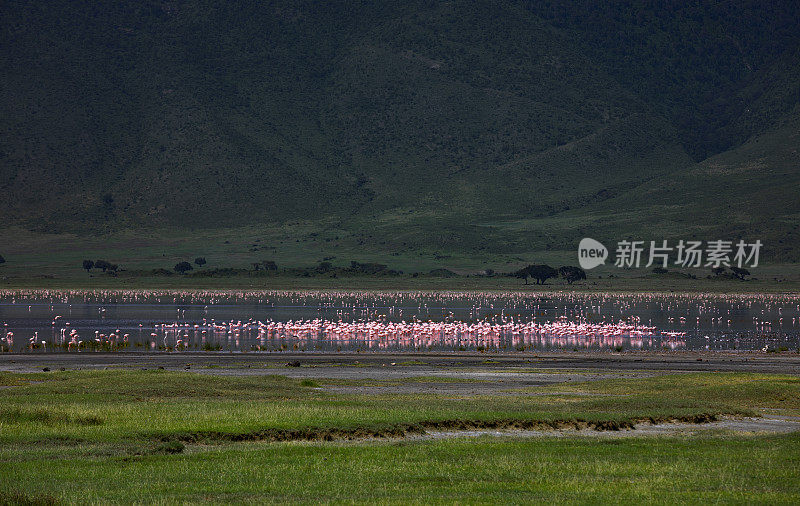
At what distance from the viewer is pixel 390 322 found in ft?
259

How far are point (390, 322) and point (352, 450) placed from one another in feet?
184

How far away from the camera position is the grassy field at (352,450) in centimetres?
1814

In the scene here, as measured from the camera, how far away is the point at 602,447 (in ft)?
78.6

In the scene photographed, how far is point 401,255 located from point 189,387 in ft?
518

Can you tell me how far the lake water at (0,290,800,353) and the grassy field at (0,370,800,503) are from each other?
28859 mm

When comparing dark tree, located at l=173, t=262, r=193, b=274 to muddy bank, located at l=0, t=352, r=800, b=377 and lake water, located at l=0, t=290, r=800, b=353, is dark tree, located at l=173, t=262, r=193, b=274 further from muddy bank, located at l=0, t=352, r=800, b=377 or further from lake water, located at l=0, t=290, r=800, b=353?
muddy bank, located at l=0, t=352, r=800, b=377

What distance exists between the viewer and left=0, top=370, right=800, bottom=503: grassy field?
18141mm

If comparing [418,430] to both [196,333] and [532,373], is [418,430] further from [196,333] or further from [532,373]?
[196,333]

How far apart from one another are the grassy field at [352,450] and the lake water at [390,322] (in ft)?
94.7

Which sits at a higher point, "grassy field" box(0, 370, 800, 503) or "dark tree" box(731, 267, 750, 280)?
"dark tree" box(731, 267, 750, 280)

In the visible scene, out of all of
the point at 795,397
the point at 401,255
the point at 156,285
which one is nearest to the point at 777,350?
the point at 795,397

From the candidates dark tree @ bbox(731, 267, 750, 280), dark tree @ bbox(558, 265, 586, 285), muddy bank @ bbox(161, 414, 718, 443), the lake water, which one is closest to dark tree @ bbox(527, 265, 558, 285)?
dark tree @ bbox(558, 265, 586, 285)

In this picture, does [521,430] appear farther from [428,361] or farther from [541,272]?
[541,272]

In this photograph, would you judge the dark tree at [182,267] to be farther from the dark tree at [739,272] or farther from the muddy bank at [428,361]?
the muddy bank at [428,361]
